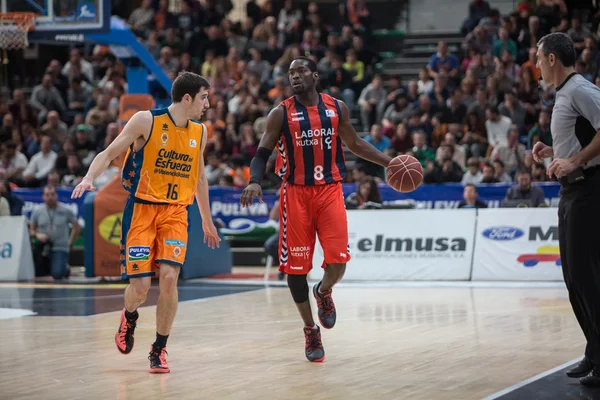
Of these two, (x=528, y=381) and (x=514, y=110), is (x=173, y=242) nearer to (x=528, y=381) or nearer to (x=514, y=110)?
(x=528, y=381)

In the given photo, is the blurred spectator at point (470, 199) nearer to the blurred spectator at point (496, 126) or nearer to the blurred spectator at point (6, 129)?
the blurred spectator at point (496, 126)

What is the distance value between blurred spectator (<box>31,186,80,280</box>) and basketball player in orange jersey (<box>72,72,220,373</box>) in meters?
9.71

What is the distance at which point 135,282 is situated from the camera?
6.98 metres

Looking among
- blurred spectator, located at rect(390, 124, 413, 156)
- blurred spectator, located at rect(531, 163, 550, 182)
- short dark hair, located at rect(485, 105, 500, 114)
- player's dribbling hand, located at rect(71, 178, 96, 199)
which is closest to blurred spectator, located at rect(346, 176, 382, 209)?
blurred spectator, located at rect(531, 163, 550, 182)

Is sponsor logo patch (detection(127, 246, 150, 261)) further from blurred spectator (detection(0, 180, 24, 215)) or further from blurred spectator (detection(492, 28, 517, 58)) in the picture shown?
blurred spectator (detection(492, 28, 517, 58))

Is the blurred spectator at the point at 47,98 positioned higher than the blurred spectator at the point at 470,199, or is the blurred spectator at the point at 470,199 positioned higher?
the blurred spectator at the point at 47,98

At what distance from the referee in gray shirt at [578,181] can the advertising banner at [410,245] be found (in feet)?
28.5

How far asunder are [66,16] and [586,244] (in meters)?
10.7

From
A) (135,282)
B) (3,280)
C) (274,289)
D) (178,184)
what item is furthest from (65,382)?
(3,280)

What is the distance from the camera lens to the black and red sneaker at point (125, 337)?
23.5 feet

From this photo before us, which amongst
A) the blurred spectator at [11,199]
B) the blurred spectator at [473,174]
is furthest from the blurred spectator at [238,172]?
the blurred spectator at [473,174]

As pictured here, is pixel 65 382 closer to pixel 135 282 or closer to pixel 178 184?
pixel 135 282

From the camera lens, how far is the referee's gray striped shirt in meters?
5.91

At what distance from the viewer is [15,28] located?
14.5m
